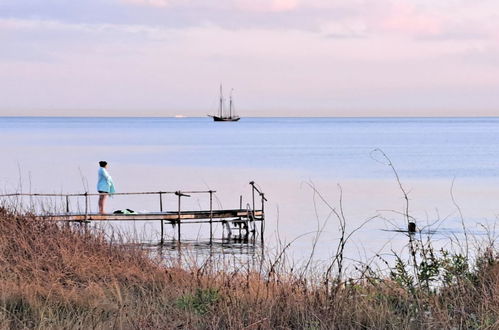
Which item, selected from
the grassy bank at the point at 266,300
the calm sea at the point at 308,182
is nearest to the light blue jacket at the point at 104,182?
the calm sea at the point at 308,182

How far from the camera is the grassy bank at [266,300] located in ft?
23.0

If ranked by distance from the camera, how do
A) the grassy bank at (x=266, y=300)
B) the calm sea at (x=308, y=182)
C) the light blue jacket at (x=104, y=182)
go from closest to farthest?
the grassy bank at (x=266, y=300)
the light blue jacket at (x=104, y=182)
the calm sea at (x=308, y=182)

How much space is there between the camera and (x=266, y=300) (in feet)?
24.9

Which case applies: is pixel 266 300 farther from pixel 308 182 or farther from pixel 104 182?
pixel 308 182

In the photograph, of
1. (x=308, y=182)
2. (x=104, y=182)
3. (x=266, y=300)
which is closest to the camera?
(x=266, y=300)

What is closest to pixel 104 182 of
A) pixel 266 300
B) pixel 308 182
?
pixel 266 300

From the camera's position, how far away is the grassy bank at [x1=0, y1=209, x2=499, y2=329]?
700cm

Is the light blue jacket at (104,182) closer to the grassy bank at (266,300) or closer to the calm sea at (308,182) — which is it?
the calm sea at (308,182)

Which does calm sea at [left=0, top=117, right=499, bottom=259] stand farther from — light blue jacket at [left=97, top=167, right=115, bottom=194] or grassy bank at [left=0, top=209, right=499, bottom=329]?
grassy bank at [left=0, top=209, right=499, bottom=329]

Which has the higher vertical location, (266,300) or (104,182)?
(266,300)

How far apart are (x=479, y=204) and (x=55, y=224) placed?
3945 centimetres

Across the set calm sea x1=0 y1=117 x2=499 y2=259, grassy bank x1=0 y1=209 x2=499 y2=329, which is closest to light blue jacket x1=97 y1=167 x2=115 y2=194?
calm sea x1=0 y1=117 x2=499 y2=259

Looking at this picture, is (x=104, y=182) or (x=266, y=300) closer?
(x=266, y=300)

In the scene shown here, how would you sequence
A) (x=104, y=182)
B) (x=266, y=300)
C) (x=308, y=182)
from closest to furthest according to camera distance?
(x=266, y=300), (x=104, y=182), (x=308, y=182)
